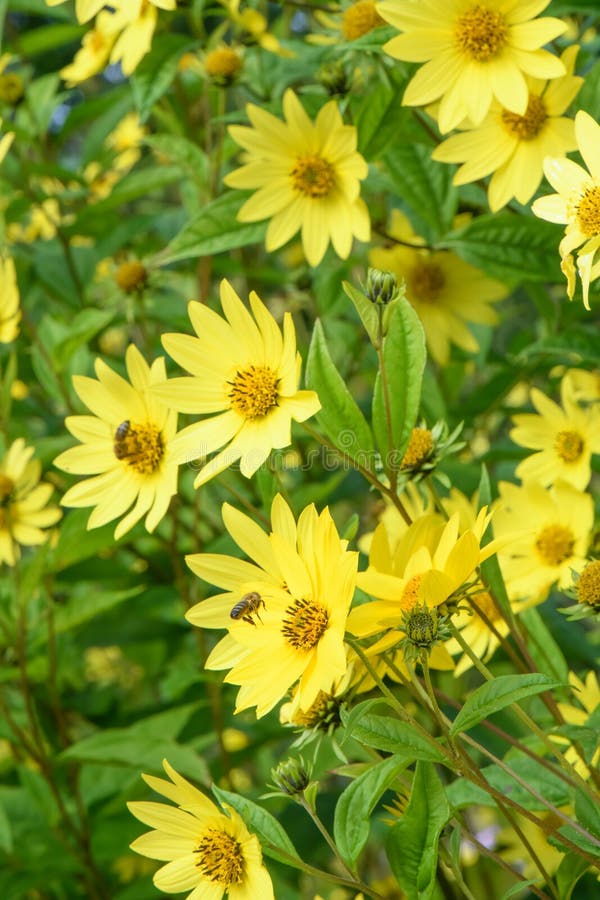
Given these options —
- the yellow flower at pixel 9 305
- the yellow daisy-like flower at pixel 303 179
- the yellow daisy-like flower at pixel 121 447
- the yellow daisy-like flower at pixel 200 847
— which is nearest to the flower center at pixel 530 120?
the yellow daisy-like flower at pixel 303 179

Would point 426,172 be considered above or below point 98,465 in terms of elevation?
above

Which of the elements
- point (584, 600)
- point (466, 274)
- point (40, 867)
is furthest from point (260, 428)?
point (40, 867)

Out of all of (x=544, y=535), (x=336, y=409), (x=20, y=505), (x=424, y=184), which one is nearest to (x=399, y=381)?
(x=336, y=409)

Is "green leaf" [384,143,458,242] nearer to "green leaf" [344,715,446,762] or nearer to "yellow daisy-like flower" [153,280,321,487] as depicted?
"yellow daisy-like flower" [153,280,321,487]

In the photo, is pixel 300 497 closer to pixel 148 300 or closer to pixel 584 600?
pixel 148 300

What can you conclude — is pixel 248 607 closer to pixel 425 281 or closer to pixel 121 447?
pixel 121 447

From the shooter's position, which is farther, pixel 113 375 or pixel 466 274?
pixel 466 274
